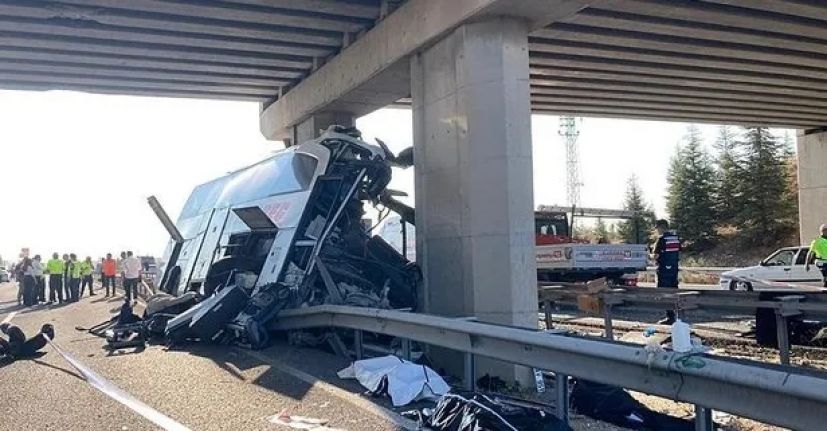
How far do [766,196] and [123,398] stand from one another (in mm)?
50482

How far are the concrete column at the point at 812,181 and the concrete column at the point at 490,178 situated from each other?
19954 mm

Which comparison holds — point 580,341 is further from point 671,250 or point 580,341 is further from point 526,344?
point 671,250

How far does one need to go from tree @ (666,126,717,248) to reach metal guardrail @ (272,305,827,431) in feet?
164

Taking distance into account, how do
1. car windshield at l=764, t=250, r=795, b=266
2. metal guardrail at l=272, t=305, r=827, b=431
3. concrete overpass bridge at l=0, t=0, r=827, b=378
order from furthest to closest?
car windshield at l=764, t=250, r=795, b=266, concrete overpass bridge at l=0, t=0, r=827, b=378, metal guardrail at l=272, t=305, r=827, b=431

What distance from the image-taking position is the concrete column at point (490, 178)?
8703 mm

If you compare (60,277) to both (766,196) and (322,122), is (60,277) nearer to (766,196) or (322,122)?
(322,122)

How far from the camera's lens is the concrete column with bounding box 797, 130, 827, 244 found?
25016 mm

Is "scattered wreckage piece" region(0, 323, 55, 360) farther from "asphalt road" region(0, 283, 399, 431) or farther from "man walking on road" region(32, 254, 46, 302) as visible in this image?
"man walking on road" region(32, 254, 46, 302)

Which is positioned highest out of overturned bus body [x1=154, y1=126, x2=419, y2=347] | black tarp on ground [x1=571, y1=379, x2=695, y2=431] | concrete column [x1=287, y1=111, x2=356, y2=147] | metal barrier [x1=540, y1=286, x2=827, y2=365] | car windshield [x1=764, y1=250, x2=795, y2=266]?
concrete column [x1=287, y1=111, x2=356, y2=147]

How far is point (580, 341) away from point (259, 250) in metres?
7.13

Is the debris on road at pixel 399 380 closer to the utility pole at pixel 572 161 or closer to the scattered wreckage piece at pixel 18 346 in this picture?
the scattered wreckage piece at pixel 18 346

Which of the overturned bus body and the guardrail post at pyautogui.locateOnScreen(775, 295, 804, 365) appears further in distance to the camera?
the overturned bus body

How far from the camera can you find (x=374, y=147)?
35.3 ft

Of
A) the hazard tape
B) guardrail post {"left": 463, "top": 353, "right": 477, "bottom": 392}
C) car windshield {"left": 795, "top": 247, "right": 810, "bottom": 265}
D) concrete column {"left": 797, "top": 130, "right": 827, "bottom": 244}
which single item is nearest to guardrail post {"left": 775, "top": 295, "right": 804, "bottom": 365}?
guardrail post {"left": 463, "top": 353, "right": 477, "bottom": 392}
